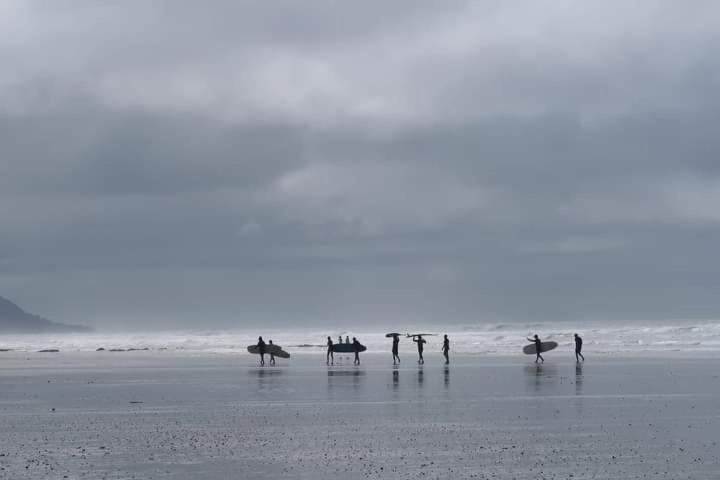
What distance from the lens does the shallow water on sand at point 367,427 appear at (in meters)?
18.5

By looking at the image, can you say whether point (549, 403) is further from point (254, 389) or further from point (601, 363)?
point (601, 363)

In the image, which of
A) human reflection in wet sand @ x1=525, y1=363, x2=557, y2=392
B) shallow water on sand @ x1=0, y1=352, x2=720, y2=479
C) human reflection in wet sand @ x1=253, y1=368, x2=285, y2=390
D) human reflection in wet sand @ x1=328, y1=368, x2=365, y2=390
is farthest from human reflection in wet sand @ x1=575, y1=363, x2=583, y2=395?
human reflection in wet sand @ x1=253, y1=368, x2=285, y2=390

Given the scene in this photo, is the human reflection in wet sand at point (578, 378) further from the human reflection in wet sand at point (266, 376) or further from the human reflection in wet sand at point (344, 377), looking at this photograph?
the human reflection in wet sand at point (266, 376)

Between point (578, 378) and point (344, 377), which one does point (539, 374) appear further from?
point (344, 377)

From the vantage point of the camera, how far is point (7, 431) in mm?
24469

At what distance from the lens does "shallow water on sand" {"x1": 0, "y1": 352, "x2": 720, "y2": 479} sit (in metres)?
18.5

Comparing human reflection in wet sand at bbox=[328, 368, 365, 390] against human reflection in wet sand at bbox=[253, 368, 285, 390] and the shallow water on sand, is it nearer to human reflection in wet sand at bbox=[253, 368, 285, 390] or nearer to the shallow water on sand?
the shallow water on sand

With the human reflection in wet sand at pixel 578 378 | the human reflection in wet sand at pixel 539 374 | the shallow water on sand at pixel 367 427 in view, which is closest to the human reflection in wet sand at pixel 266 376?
the shallow water on sand at pixel 367 427

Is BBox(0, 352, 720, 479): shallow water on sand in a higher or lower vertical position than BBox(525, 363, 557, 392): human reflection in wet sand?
lower

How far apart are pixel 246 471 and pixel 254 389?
65.9 feet

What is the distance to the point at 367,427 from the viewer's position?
81.0 feet

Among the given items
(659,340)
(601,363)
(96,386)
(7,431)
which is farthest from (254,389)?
(659,340)

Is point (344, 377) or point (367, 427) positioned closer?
point (367, 427)

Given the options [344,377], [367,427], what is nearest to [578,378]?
[344,377]
